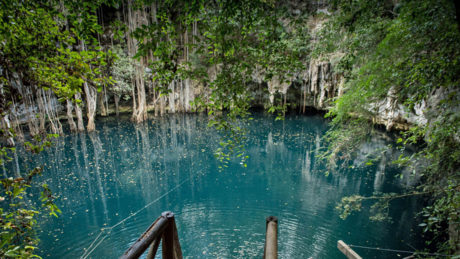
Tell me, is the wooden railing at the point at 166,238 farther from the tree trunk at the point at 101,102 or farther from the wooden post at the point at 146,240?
the tree trunk at the point at 101,102

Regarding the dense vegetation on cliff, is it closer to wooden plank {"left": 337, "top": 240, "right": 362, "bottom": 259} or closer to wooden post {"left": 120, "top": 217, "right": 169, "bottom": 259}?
wooden post {"left": 120, "top": 217, "right": 169, "bottom": 259}

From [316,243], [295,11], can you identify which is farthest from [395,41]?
[295,11]

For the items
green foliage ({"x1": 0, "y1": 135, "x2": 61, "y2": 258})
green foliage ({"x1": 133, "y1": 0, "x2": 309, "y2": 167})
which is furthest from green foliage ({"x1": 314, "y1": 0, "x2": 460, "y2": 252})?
green foliage ({"x1": 0, "y1": 135, "x2": 61, "y2": 258})

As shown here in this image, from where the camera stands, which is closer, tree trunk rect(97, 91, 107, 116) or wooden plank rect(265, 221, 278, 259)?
wooden plank rect(265, 221, 278, 259)

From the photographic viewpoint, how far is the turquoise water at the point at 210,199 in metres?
4.21

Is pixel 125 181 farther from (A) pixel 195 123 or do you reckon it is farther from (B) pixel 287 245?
(A) pixel 195 123

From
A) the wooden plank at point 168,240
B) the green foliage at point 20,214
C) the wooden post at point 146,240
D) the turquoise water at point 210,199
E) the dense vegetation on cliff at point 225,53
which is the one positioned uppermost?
the dense vegetation on cliff at point 225,53

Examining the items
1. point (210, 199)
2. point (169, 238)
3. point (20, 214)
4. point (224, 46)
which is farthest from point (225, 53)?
point (210, 199)

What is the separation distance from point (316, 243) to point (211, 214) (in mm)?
2484

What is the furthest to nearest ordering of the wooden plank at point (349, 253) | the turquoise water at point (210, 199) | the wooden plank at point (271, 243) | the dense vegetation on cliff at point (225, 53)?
the turquoise water at point (210, 199), the wooden plank at point (349, 253), the wooden plank at point (271, 243), the dense vegetation on cliff at point (225, 53)

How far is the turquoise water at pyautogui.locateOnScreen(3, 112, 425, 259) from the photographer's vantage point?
421 cm

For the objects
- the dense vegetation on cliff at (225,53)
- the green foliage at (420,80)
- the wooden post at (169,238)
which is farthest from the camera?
the green foliage at (420,80)

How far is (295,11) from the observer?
1666 cm

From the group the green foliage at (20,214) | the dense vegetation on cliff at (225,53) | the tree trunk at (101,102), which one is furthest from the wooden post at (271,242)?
the tree trunk at (101,102)
